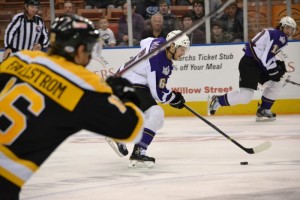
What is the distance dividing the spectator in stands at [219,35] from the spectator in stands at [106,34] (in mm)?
1196

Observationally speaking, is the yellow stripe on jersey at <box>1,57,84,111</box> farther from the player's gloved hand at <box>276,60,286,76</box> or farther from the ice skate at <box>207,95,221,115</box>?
the player's gloved hand at <box>276,60,286,76</box>

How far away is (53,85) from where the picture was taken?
264 centimetres

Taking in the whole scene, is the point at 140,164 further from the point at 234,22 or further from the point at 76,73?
the point at 234,22

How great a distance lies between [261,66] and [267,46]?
0.26 m

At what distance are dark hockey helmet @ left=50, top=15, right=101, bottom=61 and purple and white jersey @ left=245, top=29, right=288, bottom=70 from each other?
21.5 feet

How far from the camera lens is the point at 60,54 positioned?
276 centimetres

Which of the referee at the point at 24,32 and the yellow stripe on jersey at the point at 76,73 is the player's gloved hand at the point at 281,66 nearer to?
the referee at the point at 24,32

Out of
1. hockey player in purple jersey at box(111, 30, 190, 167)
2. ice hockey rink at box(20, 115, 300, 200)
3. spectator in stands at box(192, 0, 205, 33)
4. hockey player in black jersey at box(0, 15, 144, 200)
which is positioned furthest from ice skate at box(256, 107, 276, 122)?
hockey player in black jersey at box(0, 15, 144, 200)

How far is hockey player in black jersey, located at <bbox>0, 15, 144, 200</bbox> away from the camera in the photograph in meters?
2.64

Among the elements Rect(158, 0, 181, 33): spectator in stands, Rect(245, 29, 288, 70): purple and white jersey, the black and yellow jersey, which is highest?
the black and yellow jersey

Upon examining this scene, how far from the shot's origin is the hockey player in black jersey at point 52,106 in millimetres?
2637

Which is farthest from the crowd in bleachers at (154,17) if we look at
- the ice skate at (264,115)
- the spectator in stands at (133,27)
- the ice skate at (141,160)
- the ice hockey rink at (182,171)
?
the ice skate at (141,160)

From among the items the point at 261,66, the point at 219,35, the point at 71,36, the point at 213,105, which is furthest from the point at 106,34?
the point at 71,36

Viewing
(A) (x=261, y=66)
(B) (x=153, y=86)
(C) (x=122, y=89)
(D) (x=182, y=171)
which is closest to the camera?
(C) (x=122, y=89)
